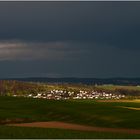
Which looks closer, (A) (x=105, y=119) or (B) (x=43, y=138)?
(B) (x=43, y=138)

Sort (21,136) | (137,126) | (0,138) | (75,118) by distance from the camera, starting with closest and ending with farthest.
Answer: (0,138) < (21,136) < (137,126) < (75,118)

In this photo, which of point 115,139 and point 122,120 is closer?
point 115,139

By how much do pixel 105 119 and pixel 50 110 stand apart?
19.1 m

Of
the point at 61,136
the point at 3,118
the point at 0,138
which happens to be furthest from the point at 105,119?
the point at 0,138

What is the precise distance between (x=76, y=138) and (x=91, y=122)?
30.1 meters

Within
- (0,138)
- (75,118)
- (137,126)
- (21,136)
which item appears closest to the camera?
(0,138)

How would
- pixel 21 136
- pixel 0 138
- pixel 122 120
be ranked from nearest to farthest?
1. pixel 0 138
2. pixel 21 136
3. pixel 122 120

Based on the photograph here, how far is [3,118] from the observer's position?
2717 inches

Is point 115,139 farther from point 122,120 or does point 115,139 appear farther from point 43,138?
point 122,120

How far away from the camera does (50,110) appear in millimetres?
86375

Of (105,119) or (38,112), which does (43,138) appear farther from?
(38,112)

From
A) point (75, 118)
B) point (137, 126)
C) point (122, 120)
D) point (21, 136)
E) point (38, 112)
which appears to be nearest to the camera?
point (21, 136)

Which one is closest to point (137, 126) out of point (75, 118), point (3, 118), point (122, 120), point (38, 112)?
point (122, 120)

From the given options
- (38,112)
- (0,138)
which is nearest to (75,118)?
(38,112)
